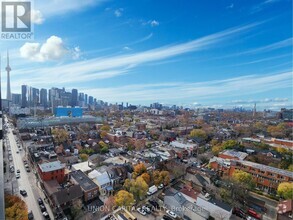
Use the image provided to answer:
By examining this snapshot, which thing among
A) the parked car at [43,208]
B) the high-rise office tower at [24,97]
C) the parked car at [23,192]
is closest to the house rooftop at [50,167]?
the parked car at [23,192]

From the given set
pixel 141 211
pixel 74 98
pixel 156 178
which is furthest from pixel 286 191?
pixel 74 98

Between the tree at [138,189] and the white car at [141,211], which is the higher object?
the tree at [138,189]

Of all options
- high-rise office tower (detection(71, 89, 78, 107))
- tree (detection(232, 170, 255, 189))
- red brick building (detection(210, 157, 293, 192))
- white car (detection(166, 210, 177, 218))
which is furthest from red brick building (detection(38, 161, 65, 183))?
high-rise office tower (detection(71, 89, 78, 107))

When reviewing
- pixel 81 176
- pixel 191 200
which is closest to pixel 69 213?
pixel 81 176

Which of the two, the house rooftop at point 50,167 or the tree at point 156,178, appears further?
the tree at point 156,178

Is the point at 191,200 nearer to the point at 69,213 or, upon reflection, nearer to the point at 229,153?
the point at 69,213

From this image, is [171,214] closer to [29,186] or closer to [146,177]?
[146,177]

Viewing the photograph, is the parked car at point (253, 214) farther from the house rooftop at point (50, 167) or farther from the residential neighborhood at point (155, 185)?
the house rooftop at point (50, 167)

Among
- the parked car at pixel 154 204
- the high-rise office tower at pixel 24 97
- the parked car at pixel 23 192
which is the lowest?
the parked car at pixel 154 204
